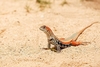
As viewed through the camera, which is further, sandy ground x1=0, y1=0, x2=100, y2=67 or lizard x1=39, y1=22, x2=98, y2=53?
lizard x1=39, y1=22, x2=98, y2=53

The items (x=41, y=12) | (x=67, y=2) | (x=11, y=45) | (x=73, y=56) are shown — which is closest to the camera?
(x=73, y=56)

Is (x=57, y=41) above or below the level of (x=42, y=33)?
above

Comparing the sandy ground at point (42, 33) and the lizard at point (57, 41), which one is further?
the lizard at point (57, 41)

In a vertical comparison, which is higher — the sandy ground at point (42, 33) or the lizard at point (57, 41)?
the lizard at point (57, 41)

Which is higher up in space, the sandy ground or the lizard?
the lizard

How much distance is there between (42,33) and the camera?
Result: 699 centimetres

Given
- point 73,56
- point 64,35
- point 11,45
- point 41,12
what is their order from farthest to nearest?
point 41,12 < point 64,35 < point 11,45 < point 73,56

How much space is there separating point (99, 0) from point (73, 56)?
4.25 meters

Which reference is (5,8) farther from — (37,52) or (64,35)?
(37,52)

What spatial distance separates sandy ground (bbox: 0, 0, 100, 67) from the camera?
559 cm

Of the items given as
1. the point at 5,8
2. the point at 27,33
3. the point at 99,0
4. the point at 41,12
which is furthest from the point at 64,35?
the point at 99,0

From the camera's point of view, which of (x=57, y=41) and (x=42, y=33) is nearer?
(x=57, y=41)

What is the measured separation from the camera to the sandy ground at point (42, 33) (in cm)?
559

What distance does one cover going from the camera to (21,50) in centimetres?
607
